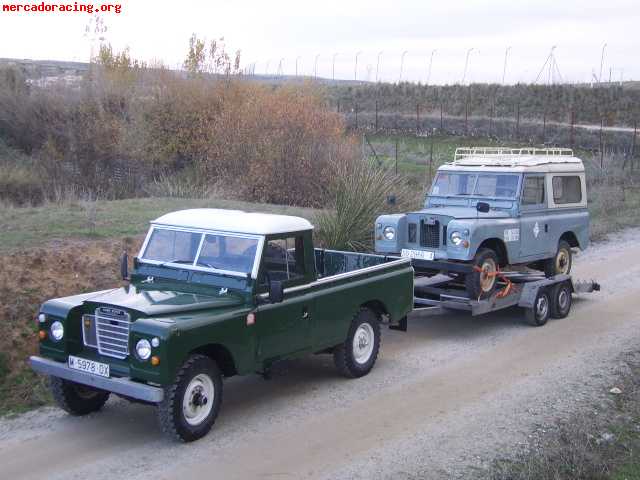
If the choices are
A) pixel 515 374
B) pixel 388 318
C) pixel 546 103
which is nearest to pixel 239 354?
pixel 388 318

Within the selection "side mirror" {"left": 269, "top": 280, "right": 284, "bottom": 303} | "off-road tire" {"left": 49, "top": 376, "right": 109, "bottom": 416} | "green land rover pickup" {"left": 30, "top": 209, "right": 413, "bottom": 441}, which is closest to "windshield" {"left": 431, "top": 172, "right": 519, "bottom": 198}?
"green land rover pickup" {"left": 30, "top": 209, "right": 413, "bottom": 441}

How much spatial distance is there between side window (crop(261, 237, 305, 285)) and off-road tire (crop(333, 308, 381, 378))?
1.02 m

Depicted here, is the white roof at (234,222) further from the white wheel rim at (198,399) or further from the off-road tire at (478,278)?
the off-road tire at (478,278)

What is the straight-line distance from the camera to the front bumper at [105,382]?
6.14 m

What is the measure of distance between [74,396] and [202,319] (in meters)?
1.56

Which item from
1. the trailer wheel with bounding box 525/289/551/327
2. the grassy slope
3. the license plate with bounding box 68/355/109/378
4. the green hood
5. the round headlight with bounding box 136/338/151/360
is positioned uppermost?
the green hood

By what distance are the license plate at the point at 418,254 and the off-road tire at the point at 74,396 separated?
491 centimetres

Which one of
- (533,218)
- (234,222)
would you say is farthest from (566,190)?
(234,222)

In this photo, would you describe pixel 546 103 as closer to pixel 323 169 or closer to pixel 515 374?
pixel 323 169

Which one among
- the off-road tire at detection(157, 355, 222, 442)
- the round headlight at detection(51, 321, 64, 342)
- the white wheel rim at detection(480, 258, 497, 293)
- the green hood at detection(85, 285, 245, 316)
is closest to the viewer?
the off-road tire at detection(157, 355, 222, 442)

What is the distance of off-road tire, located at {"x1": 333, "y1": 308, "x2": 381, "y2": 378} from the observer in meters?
8.27

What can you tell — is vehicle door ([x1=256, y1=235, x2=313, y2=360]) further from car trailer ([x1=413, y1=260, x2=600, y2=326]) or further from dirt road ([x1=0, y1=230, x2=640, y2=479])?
car trailer ([x1=413, y1=260, x2=600, y2=326])

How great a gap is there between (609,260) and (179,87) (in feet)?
48.5

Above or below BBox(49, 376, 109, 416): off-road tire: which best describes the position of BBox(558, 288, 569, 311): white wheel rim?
above
